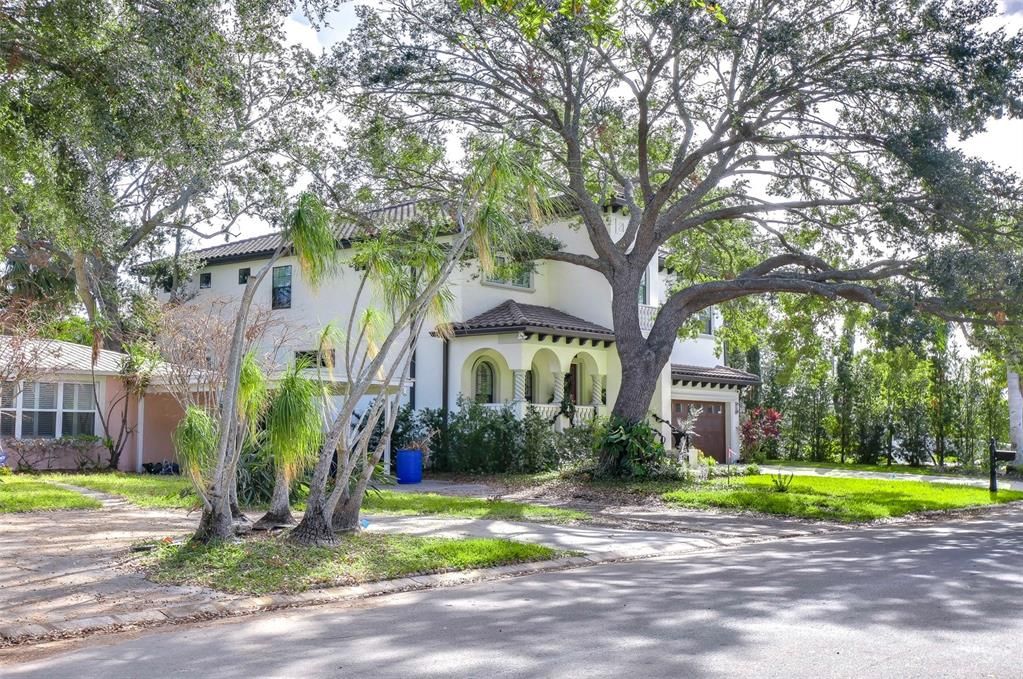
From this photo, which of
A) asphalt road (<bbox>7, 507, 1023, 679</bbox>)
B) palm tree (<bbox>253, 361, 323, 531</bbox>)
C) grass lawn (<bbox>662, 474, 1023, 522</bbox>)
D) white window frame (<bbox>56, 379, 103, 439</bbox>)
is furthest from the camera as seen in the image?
white window frame (<bbox>56, 379, 103, 439</bbox>)

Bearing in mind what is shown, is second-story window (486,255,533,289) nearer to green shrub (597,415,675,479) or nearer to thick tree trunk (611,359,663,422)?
thick tree trunk (611,359,663,422)

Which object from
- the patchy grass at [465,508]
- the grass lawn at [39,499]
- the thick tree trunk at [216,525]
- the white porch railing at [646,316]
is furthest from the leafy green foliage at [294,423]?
the white porch railing at [646,316]

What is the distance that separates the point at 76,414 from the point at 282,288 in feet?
22.7

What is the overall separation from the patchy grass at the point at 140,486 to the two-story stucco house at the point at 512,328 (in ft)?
17.8

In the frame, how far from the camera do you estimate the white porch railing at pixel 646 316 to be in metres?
28.9

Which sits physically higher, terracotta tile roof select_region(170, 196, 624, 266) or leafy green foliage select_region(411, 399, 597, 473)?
terracotta tile roof select_region(170, 196, 624, 266)

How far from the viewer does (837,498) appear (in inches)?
748

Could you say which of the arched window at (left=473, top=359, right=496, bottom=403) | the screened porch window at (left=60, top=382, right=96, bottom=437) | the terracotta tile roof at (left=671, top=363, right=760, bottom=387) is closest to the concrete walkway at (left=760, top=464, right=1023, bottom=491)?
the terracotta tile roof at (left=671, top=363, right=760, bottom=387)

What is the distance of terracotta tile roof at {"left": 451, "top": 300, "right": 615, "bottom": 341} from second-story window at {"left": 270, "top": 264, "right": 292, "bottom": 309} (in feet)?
19.5

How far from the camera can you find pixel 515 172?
35.2ft

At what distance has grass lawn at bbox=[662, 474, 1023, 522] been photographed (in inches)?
687

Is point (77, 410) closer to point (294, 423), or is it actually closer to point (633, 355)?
point (633, 355)

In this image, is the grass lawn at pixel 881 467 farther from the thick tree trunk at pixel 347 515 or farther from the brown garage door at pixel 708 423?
the thick tree trunk at pixel 347 515

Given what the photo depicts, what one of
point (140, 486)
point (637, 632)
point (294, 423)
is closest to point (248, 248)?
point (140, 486)
